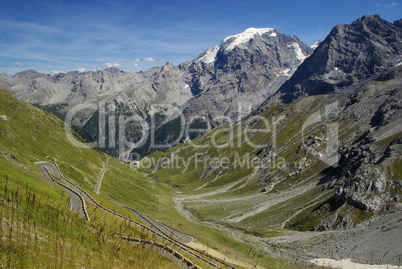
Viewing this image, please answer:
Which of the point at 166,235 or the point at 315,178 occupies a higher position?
the point at 166,235

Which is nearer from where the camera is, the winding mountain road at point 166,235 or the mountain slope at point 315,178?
the winding mountain road at point 166,235

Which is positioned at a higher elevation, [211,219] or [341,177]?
[341,177]

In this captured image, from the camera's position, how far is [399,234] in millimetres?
64375

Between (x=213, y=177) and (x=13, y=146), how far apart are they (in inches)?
5077

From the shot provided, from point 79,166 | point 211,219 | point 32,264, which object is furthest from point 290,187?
point 32,264

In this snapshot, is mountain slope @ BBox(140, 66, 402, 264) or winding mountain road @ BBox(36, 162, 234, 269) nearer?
winding mountain road @ BBox(36, 162, 234, 269)

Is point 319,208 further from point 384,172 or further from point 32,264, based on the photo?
point 32,264

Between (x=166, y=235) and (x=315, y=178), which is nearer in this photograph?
(x=166, y=235)

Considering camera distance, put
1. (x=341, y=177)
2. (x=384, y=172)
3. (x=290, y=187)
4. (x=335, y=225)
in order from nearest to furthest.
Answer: (x=335, y=225), (x=384, y=172), (x=341, y=177), (x=290, y=187)

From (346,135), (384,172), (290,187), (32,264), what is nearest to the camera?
(32,264)

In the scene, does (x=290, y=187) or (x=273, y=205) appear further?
(x=290, y=187)

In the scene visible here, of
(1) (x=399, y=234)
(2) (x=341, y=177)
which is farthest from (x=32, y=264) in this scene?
(2) (x=341, y=177)

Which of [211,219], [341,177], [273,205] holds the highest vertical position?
[341,177]

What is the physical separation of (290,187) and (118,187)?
80.0 metres
